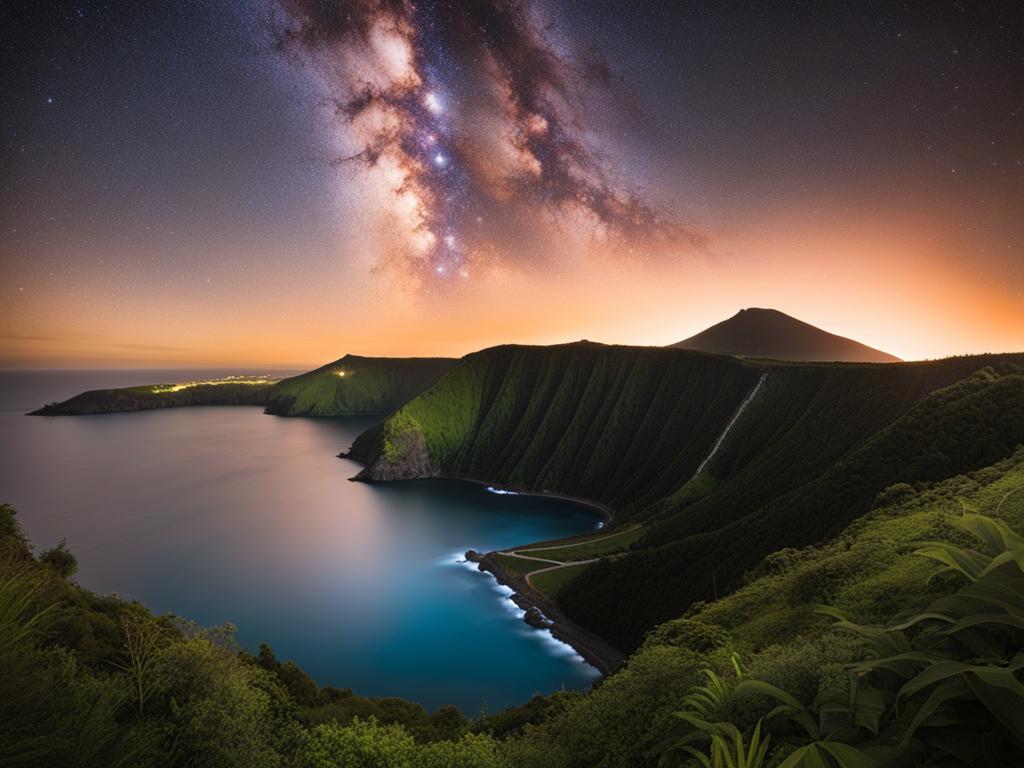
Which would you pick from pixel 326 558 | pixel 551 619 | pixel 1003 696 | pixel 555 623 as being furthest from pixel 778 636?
pixel 326 558

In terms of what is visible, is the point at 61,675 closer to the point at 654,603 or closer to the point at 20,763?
the point at 20,763

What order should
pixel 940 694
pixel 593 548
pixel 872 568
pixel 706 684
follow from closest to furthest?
1. pixel 940 694
2. pixel 706 684
3. pixel 872 568
4. pixel 593 548

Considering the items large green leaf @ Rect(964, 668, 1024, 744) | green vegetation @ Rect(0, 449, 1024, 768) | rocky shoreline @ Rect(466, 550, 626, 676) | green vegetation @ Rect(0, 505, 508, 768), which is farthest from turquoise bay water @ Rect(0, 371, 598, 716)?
large green leaf @ Rect(964, 668, 1024, 744)

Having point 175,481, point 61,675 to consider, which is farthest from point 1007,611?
point 175,481

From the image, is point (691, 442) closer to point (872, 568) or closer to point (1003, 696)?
point (872, 568)

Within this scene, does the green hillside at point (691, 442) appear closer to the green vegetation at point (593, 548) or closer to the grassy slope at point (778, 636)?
the green vegetation at point (593, 548)
